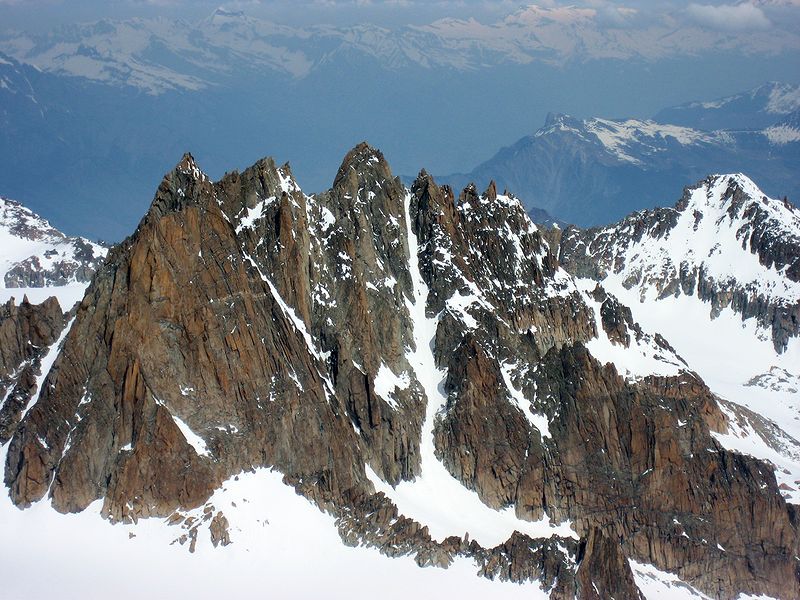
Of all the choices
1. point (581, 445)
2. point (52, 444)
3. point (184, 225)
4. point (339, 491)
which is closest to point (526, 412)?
point (581, 445)

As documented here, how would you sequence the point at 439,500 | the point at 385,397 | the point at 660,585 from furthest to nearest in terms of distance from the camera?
the point at 385,397
the point at 439,500
the point at 660,585

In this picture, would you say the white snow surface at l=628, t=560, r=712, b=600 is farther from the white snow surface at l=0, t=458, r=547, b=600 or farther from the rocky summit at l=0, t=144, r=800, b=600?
the white snow surface at l=0, t=458, r=547, b=600

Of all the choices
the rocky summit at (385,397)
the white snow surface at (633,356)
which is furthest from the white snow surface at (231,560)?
the white snow surface at (633,356)

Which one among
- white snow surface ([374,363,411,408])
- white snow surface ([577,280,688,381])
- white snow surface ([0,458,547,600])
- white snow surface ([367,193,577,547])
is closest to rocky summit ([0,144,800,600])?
white snow surface ([367,193,577,547])

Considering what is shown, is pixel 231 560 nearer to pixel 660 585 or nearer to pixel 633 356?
pixel 660 585

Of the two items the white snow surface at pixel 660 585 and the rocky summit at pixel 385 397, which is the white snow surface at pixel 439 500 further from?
the white snow surface at pixel 660 585

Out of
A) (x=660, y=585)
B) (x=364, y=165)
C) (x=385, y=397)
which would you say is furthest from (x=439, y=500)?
(x=364, y=165)

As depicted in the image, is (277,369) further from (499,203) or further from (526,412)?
(499,203)
